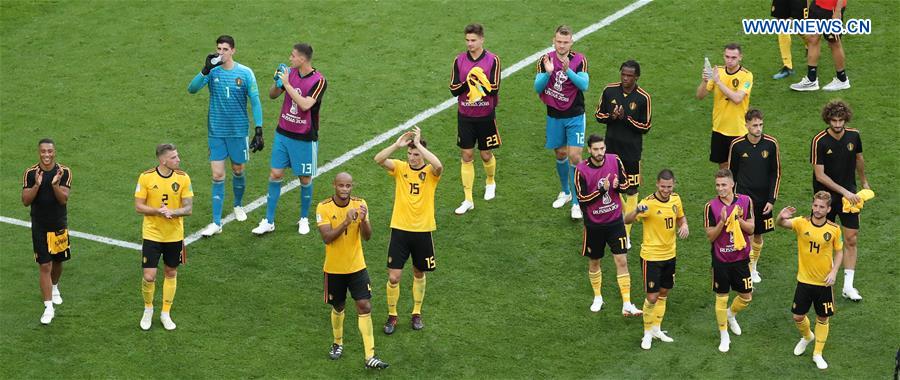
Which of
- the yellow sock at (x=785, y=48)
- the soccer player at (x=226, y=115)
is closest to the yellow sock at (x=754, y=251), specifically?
the yellow sock at (x=785, y=48)

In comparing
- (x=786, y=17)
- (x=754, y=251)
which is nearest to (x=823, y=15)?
(x=786, y=17)

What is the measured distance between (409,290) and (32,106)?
795 cm

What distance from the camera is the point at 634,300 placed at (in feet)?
52.2

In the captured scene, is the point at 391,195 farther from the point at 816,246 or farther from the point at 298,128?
the point at 816,246

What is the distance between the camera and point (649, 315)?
1479 centimetres

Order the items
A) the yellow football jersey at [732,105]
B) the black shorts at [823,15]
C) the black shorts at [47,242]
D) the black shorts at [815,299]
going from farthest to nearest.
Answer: the black shorts at [823,15], the yellow football jersey at [732,105], the black shorts at [47,242], the black shorts at [815,299]

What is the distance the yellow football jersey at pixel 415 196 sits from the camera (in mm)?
14844

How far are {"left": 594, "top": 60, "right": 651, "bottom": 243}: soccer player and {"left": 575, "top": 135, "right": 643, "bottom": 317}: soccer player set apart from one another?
2.24 ft

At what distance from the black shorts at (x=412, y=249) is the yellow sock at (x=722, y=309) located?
3082mm

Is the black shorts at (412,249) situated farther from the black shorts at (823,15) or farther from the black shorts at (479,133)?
the black shorts at (823,15)

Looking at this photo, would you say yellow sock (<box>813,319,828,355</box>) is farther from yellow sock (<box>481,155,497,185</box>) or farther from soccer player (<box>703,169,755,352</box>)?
yellow sock (<box>481,155,497,185</box>)

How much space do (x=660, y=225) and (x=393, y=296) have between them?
3002mm

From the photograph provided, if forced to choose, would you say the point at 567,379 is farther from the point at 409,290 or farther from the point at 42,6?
the point at 42,6

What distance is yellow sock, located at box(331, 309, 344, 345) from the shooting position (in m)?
14.6
